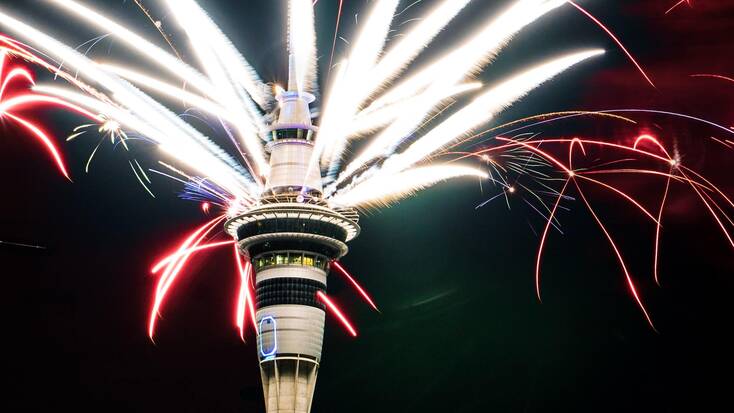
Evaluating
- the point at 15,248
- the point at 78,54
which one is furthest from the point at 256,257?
the point at 15,248

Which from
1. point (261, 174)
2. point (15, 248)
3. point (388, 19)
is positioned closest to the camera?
point (15, 248)

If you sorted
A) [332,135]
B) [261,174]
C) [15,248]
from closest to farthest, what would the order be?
[15,248] → [332,135] → [261,174]

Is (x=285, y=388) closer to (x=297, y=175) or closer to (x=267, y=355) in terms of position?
(x=267, y=355)

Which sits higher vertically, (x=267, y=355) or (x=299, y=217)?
(x=299, y=217)

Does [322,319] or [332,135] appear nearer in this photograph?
[332,135]

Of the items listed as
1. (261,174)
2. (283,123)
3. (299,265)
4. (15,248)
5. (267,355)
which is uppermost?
(283,123)

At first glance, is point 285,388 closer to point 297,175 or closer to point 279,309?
point 279,309
